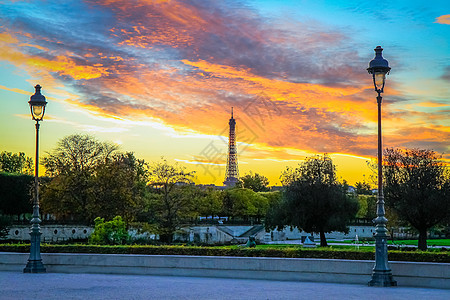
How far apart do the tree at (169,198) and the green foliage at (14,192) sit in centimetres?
3178

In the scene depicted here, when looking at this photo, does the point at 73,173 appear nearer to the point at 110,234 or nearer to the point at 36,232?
the point at 110,234

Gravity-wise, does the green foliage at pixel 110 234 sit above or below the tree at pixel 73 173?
below

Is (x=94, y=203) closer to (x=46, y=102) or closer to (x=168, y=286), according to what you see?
(x=46, y=102)

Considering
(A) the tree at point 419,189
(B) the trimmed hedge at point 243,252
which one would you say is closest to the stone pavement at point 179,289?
(B) the trimmed hedge at point 243,252

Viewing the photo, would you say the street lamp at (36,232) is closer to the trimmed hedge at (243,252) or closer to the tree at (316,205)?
the trimmed hedge at (243,252)

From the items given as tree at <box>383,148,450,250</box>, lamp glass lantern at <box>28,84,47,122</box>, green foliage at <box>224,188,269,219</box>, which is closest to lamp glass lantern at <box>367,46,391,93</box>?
lamp glass lantern at <box>28,84,47,122</box>

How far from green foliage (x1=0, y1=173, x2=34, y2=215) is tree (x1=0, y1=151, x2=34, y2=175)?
1215 inches

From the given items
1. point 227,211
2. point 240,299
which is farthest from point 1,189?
point 240,299

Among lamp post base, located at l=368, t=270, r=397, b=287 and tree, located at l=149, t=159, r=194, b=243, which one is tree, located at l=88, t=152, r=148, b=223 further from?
lamp post base, located at l=368, t=270, r=397, b=287

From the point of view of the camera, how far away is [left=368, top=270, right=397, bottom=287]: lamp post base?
1850 centimetres

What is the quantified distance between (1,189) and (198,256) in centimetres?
6678

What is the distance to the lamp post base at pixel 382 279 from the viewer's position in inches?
728

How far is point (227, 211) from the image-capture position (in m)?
111

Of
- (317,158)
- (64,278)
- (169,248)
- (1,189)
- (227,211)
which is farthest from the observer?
(227,211)
